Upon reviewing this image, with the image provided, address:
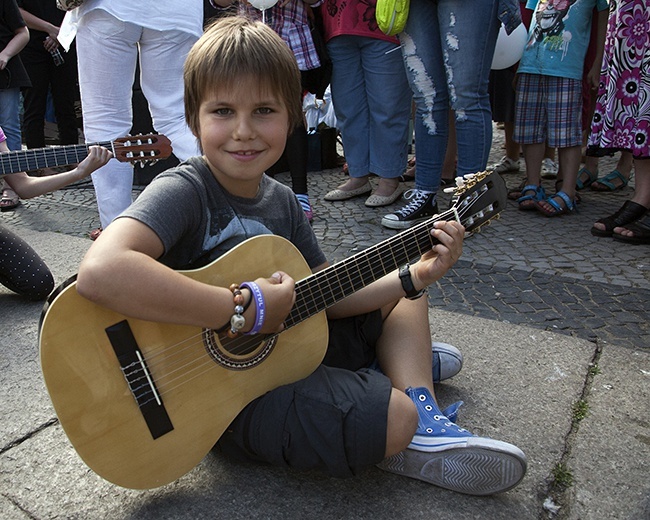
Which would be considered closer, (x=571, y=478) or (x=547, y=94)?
(x=571, y=478)

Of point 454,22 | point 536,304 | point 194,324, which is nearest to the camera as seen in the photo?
point 194,324

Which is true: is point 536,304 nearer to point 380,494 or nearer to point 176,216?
point 380,494

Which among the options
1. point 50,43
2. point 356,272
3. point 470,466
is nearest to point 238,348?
point 356,272

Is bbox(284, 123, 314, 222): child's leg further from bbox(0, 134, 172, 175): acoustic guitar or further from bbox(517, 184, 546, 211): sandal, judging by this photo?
bbox(517, 184, 546, 211): sandal

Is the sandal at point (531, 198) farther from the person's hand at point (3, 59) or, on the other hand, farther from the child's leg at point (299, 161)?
the person's hand at point (3, 59)

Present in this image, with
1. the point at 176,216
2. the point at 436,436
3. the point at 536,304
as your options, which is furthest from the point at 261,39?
the point at 536,304

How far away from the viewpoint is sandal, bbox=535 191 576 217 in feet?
13.8

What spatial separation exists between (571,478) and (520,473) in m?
0.24

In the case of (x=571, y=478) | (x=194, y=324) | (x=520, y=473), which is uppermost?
(x=194, y=324)

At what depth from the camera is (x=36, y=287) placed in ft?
9.39

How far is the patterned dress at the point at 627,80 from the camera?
3484 millimetres

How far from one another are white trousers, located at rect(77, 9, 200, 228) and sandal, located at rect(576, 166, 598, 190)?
314 centimetres

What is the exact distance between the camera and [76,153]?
3.07 m

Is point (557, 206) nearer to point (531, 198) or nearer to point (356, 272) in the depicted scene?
point (531, 198)
